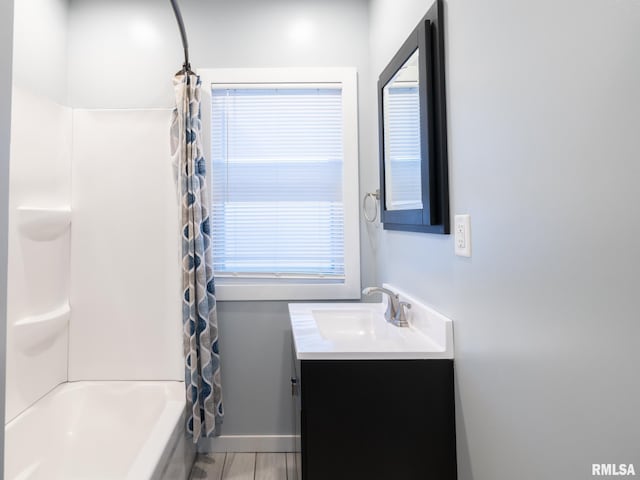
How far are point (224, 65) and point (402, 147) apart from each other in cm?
132

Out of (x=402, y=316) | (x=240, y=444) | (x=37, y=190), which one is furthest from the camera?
(x=240, y=444)

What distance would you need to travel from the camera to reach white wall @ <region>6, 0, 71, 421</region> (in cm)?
173

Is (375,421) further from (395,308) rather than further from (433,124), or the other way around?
(433,124)

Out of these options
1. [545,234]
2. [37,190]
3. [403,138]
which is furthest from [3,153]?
[37,190]

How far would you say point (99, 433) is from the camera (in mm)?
1979

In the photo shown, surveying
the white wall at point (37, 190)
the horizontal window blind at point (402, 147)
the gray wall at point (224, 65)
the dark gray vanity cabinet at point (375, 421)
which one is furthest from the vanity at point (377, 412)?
the white wall at point (37, 190)

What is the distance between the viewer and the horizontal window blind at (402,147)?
146cm

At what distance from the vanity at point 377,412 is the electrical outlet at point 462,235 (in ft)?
0.83

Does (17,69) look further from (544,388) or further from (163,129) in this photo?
(544,388)

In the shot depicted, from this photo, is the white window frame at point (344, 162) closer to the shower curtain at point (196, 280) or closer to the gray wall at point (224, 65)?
the gray wall at point (224, 65)

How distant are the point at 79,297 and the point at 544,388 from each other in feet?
7.57

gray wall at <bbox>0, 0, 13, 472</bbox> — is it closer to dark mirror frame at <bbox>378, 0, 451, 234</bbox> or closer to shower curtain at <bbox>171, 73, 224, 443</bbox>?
dark mirror frame at <bbox>378, 0, 451, 234</bbox>

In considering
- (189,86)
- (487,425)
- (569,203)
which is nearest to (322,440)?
(487,425)

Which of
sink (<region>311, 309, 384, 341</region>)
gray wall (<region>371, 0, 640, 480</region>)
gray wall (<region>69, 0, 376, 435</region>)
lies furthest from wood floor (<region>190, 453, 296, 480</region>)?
gray wall (<region>371, 0, 640, 480</region>)
